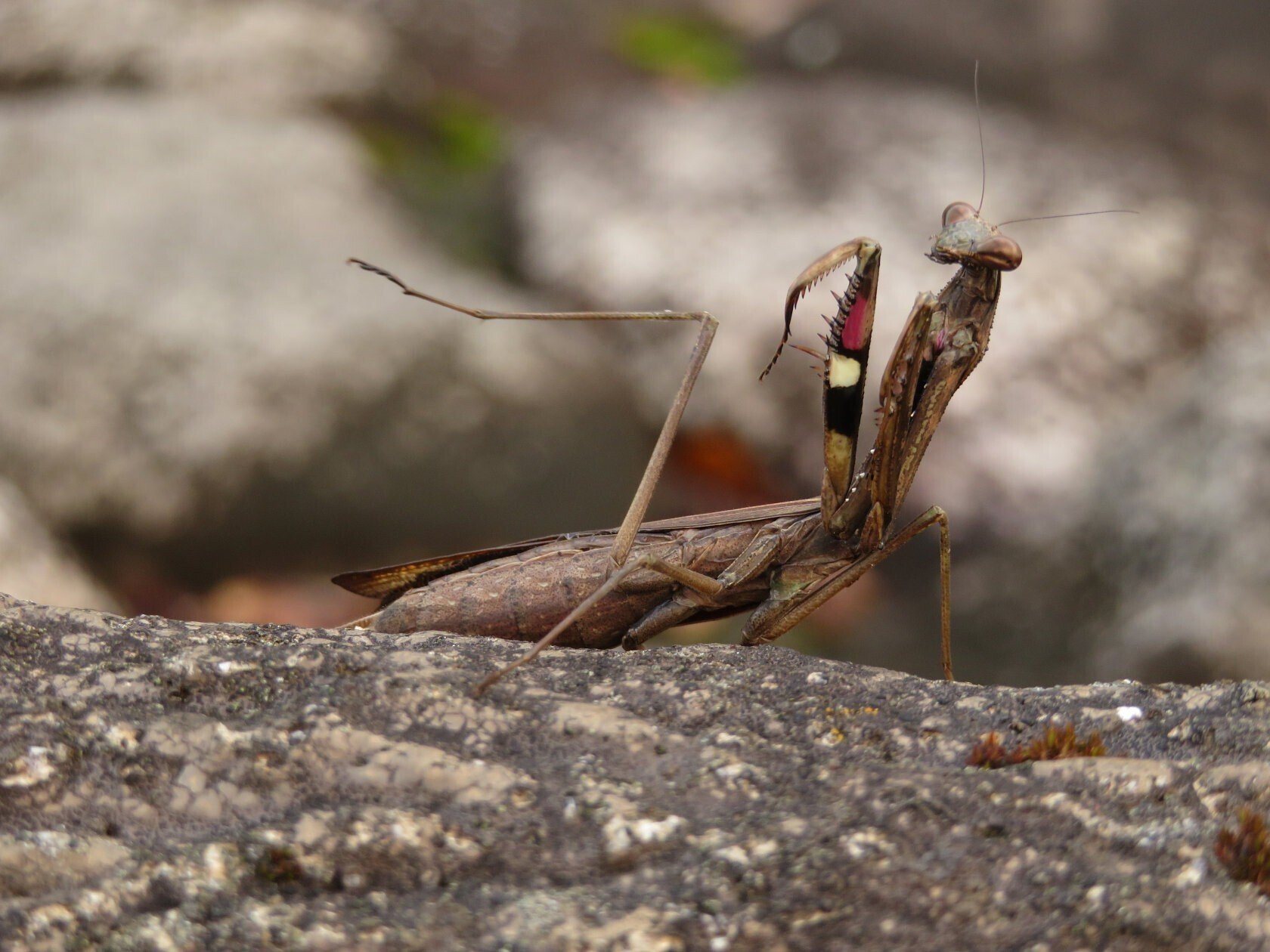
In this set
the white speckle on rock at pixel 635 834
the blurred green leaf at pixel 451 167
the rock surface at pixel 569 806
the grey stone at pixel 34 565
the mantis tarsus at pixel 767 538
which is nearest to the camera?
the rock surface at pixel 569 806

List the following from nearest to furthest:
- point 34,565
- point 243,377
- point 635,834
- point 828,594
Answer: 1. point 635,834
2. point 828,594
3. point 34,565
4. point 243,377

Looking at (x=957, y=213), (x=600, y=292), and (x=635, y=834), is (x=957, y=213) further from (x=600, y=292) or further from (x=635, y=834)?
(x=600, y=292)

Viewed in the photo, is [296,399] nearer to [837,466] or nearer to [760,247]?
[760,247]

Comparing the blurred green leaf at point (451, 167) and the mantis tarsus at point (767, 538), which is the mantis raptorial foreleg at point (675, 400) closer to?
the mantis tarsus at point (767, 538)

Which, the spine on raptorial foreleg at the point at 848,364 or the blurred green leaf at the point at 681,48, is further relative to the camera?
the blurred green leaf at the point at 681,48

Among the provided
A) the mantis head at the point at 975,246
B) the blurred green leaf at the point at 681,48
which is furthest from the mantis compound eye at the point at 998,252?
the blurred green leaf at the point at 681,48

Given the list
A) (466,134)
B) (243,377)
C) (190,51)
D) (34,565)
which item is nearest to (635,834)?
(34,565)

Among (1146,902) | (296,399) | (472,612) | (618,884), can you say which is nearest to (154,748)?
(618,884)
